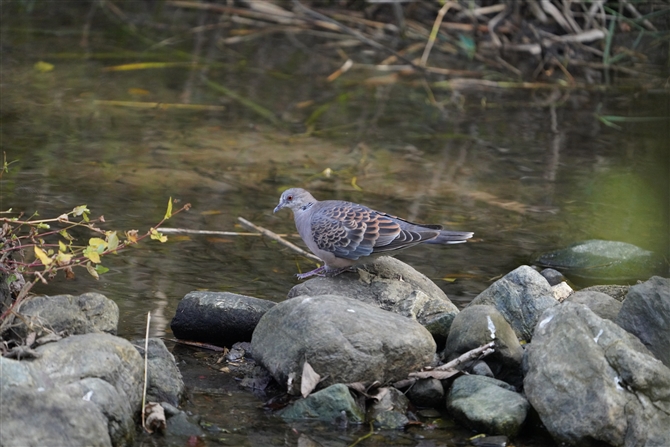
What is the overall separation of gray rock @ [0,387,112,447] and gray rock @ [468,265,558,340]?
2.20 metres

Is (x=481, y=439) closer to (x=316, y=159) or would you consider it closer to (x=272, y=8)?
(x=316, y=159)

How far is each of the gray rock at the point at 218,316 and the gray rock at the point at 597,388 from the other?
Answer: 1396mm

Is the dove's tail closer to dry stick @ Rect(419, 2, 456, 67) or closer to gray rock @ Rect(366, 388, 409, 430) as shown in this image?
gray rock @ Rect(366, 388, 409, 430)

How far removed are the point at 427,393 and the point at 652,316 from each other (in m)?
1.06

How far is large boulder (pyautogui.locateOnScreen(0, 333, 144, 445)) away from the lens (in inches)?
136

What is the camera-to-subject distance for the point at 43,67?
960cm

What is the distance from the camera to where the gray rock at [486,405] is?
416cm

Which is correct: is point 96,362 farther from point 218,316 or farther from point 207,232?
point 207,232

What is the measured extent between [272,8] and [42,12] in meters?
2.70

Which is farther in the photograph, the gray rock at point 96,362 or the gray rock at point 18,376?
the gray rock at point 96,362

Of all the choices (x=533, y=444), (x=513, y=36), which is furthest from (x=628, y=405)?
(x=513, y=36)

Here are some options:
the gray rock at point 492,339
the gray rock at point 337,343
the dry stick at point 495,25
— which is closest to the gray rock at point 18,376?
the gray rock at point 337,343

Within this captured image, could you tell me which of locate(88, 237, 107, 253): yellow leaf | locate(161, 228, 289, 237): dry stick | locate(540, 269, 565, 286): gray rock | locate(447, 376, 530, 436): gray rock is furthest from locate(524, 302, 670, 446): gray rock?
locate(161, 228, 289, 237): dry stick

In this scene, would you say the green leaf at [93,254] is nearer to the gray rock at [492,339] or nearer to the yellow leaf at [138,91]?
the gray rock at [492,339]
